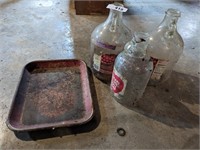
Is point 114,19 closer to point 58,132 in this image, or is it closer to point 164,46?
point 164,46

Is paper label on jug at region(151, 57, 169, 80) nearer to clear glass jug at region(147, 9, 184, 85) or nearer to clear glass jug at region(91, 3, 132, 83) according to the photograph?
clear glass jug at region(147, 9, 184, 85)

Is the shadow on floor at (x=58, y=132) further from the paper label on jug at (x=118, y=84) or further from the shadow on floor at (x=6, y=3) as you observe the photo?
the shadow on floor at (x=6, y=3)

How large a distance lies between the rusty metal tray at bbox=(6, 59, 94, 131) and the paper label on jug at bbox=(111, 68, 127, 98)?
0.13 meters

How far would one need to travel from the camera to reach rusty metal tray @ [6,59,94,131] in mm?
838

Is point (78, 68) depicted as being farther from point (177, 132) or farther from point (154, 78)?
point (177, 132)

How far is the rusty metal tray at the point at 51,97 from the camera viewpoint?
84 cm

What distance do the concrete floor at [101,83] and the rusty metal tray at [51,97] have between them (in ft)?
0.20

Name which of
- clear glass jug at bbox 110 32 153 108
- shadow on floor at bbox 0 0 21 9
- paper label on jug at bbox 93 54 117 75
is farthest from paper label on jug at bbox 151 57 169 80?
shadow on floor at bbox 0 0 21 9

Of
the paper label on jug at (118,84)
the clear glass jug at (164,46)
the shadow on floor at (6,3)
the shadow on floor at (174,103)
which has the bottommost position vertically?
the shadow on floor at (174,103)

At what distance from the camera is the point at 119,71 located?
34.6 inches

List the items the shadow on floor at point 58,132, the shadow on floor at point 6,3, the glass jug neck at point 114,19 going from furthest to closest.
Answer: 1. the shadow on floor at point 6,3
2. the glass jug neck at point 114,19
3. the shadow on floor at point 58,132

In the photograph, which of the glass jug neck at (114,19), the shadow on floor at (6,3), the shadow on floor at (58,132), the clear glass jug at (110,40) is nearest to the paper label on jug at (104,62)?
the clear glass jug at (110,40)

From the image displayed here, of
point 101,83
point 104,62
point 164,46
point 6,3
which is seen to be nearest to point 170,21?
point 164,46

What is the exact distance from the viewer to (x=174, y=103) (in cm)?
100
